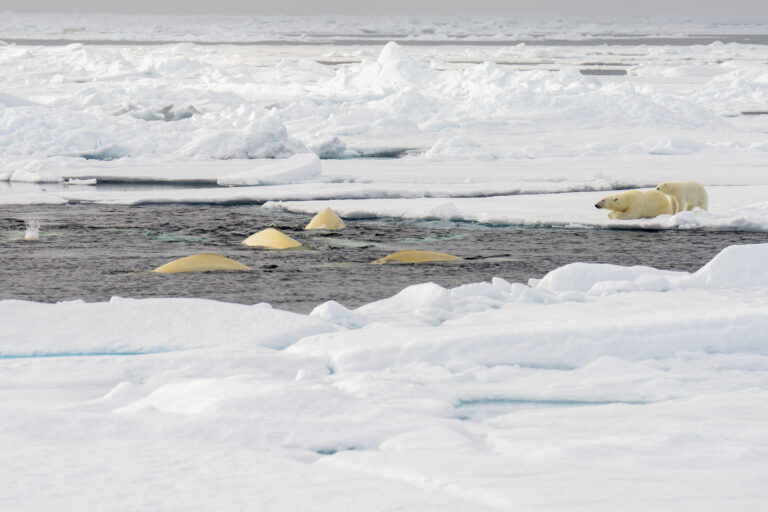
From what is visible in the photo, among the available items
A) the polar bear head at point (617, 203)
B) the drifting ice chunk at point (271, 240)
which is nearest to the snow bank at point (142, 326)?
the drifting ice chunk at point (271, 240)

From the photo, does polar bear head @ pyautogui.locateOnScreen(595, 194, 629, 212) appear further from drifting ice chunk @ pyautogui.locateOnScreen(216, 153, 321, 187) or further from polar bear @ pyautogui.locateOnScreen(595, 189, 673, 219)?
drifting ice chunk @ pyautogui.locateOnScreen(216, 153, 321, 187)

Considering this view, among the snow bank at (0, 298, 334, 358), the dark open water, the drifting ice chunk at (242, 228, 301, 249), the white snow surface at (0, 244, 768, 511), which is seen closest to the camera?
the white snow surface at (0, 244, 768, 511)

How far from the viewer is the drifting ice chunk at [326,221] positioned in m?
9.73

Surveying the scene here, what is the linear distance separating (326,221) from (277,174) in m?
3.74

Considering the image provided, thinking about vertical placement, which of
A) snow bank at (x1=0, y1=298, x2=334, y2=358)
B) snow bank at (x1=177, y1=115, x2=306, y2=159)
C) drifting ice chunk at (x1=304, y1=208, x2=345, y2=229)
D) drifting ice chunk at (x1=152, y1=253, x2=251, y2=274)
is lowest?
snow bank at (x1=0, y1=298, x2=334, y2=358)

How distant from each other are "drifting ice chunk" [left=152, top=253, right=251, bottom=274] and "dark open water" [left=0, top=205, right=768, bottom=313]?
0.39ft

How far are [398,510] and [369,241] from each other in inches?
244

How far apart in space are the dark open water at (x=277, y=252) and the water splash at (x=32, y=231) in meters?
0.07

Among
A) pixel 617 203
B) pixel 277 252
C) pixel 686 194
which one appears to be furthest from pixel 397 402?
pixel 686 194

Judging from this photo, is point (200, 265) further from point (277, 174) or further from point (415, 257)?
point (277, 174)

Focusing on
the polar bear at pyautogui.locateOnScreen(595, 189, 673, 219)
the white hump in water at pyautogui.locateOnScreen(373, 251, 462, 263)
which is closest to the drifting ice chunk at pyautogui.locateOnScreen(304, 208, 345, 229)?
the white hump in water at pyautogui.locateOnScreen(373, 251, 462, 263)

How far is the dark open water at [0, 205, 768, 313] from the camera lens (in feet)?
22.9

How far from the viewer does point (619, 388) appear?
14.6 feet

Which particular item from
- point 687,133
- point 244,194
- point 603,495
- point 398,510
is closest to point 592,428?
point 603,495
